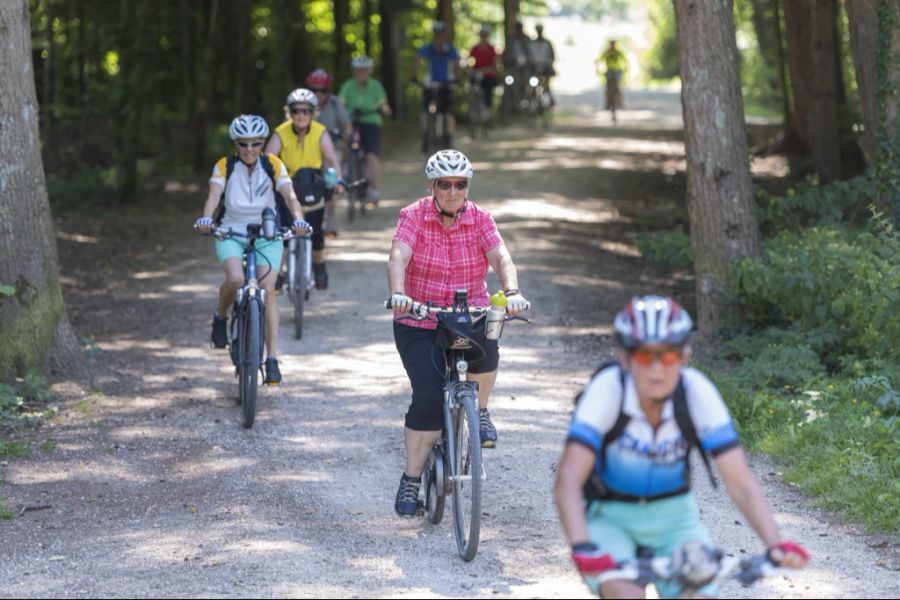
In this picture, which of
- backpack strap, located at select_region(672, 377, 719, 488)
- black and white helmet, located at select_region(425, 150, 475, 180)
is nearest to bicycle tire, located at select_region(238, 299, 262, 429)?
black and white helmet, located at select_region(425, 150, 475, 180)

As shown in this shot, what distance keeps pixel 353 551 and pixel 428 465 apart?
67cm

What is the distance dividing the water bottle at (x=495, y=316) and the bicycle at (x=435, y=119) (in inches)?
640

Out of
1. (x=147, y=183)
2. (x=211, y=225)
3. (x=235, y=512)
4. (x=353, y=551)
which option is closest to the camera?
(x=353, y=551)

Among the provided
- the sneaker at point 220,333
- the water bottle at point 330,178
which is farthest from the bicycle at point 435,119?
the sneaker at point 220,333

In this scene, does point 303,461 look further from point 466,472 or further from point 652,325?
point 652,325

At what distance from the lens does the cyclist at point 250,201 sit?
10.1m

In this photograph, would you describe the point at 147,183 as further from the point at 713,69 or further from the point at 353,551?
the point at 353,551

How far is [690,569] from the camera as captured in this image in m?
4.20

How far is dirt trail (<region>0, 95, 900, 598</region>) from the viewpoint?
6.82 m

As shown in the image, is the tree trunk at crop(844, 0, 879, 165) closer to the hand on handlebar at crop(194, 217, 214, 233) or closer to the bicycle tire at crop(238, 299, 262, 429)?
the bicycle tire at crop(238, 299, 262, 429)

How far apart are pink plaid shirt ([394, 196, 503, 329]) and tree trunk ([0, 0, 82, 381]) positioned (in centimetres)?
463

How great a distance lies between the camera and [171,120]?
30.5 metres

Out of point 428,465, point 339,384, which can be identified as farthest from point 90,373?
point 428,465

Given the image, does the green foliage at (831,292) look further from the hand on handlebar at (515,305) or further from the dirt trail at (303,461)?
the hand on handlebar at (515,305)
